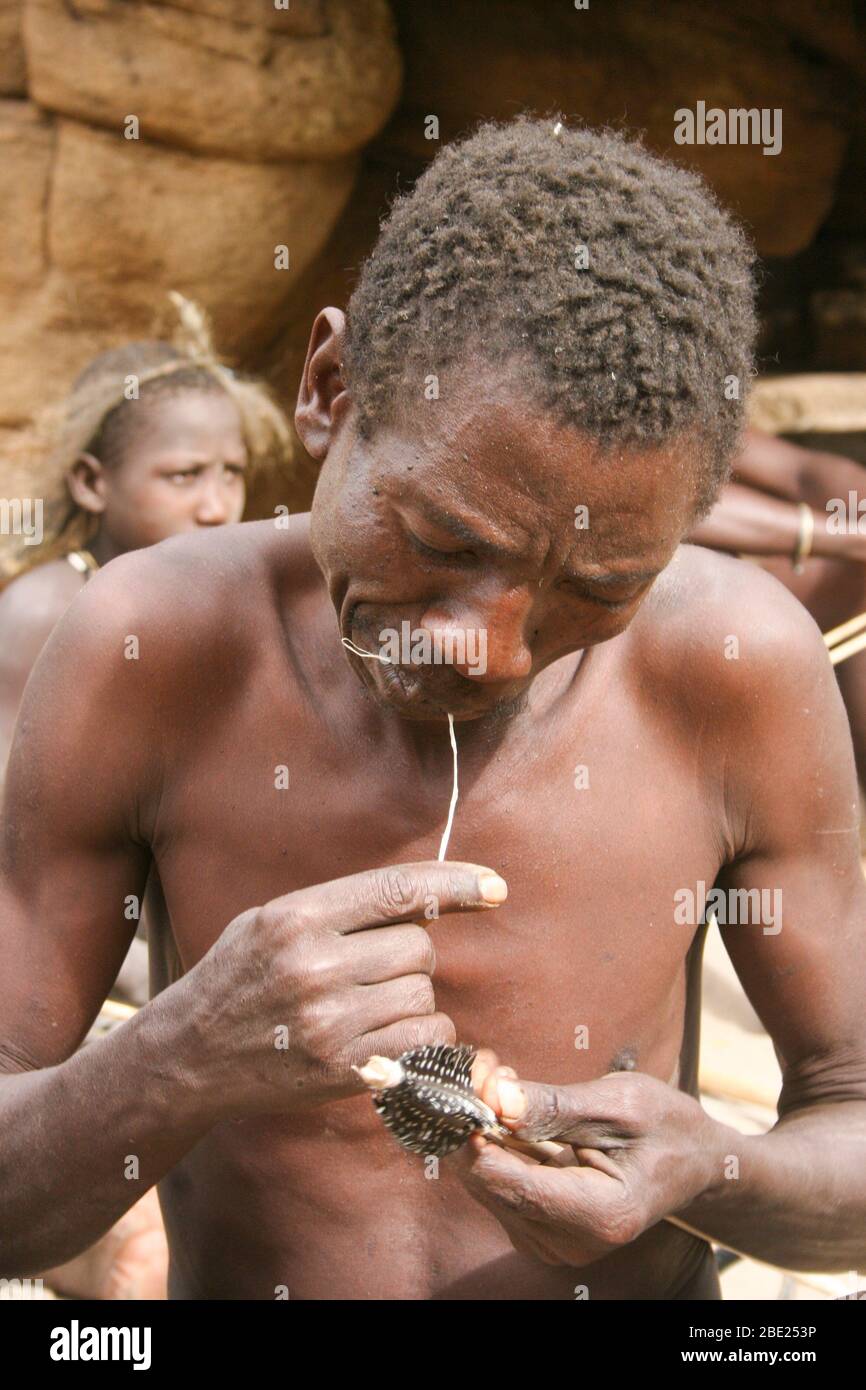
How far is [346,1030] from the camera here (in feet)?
4.61

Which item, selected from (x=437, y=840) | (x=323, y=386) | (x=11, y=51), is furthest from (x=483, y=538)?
(x=11, y=51)

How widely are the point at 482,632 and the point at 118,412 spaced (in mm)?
3425

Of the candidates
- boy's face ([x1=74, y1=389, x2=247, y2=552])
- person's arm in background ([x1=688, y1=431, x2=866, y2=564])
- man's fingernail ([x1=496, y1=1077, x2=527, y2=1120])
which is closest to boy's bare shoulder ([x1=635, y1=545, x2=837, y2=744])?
man's fingernail ([x1=496, y1=1077, x2=527, y2=1120])

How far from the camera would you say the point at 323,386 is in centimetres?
162

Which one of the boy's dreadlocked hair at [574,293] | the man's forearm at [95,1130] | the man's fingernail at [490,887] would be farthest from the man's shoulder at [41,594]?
the man's fingernail at [490,887]

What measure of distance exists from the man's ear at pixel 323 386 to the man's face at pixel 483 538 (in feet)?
0.19

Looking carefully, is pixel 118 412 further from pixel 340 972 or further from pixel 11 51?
pixel 340 972

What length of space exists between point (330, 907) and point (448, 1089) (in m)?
0.21

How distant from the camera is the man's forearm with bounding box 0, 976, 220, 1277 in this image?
152cm

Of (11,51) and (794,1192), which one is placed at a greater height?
(11,51)

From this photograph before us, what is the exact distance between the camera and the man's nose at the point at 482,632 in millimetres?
1421

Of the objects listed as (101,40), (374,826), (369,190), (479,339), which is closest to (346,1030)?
(374,826)

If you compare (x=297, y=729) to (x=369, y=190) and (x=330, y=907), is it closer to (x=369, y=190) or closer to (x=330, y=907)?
(x=330, y=907)

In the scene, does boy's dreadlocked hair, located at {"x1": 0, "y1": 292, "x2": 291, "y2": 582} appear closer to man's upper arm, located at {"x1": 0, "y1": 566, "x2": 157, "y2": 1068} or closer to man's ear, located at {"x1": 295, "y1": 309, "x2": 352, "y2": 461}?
man's upper arm, located at {"x1": 0, "y1": 566, "x2": 157, "y2": 1068}
